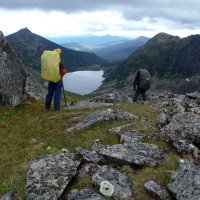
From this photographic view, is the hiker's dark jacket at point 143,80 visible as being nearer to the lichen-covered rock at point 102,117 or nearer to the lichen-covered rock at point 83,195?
the lichen-covered rock at point 102,117

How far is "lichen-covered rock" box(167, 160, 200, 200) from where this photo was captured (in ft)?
36.6

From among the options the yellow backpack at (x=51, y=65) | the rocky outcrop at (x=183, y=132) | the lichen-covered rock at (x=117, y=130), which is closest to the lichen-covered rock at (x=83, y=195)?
the rocky outcrop at (x=183, y=132)

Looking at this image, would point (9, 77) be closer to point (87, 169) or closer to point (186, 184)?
point (87, 169)

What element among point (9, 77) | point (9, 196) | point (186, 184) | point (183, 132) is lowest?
point (9, 196)

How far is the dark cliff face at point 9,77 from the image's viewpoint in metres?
25.5

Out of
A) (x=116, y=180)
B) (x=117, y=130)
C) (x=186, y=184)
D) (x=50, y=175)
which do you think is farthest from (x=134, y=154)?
(x=50, y=175)

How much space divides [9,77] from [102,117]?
32.1ft

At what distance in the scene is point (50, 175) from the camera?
12.9 metres

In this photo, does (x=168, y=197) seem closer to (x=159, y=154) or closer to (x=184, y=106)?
(x=159, y=154)

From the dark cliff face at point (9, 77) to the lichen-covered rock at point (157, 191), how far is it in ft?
51.3

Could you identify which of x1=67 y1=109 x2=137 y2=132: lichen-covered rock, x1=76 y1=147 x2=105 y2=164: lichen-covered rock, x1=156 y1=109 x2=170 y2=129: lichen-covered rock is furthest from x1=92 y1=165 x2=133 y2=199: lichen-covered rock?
x1=156 y1=109 x2=170 y2=129: lichen-covered rock

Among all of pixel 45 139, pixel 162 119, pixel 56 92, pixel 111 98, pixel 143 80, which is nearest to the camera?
pixel 45 139

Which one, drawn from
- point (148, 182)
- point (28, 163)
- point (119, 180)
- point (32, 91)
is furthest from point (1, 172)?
point (32, 91)

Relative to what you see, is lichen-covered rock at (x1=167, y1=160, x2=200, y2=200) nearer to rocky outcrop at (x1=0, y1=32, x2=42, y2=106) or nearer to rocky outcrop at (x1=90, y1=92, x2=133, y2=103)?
rocky outcrop at (x1=0, y1=32, x2=42, y2=106)
